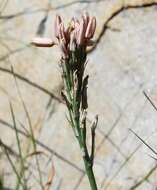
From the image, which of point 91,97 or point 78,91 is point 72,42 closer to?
point 78,91

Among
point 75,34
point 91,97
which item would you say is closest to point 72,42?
point 75,34

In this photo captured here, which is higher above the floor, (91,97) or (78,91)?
(91,97)

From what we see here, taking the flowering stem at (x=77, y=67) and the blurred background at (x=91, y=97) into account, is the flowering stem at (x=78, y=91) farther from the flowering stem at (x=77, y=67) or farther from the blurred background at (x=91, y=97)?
the blurred background at (x=91, y=97)

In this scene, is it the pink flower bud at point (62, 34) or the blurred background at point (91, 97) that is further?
the blurred background at point (91, 97)

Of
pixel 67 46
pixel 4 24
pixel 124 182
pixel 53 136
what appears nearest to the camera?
pixel 67 46

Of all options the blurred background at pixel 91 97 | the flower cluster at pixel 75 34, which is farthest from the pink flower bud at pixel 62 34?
the blurred background at pixel 91 97

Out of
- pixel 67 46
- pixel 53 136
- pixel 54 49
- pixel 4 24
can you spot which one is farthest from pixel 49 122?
pixel 67 46

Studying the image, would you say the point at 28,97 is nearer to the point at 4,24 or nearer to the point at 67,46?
the point at 4,24

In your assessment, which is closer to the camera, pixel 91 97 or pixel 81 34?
pixel 81 34

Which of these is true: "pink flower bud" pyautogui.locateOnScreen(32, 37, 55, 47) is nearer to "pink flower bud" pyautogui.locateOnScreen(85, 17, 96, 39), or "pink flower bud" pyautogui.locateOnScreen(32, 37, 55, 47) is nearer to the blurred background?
"pink flower bud" pyautogui.locateOnScreen(85, 17, 96, 39)
